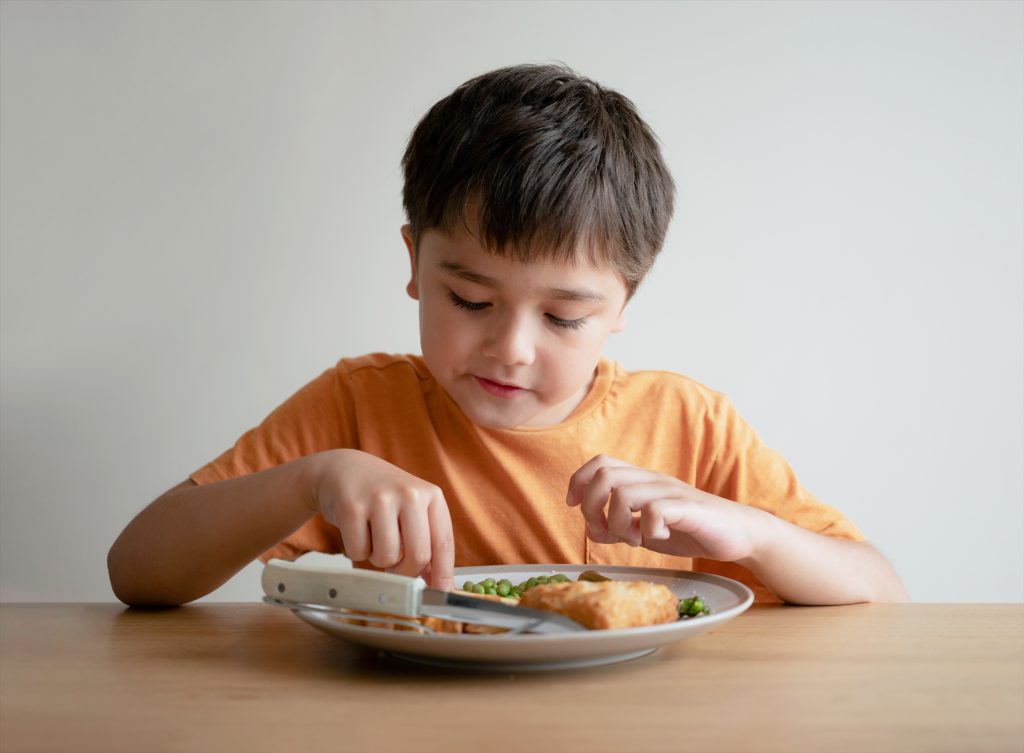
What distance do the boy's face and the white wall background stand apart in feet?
1.92

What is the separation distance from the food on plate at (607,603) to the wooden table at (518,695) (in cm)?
4

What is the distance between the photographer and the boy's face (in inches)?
46.7

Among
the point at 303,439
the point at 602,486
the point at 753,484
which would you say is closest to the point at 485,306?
the point at 602,486

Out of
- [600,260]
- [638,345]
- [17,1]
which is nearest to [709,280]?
[638,345]

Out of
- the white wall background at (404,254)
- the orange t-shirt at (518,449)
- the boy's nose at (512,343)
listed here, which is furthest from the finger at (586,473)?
the white wall background at (404,254)

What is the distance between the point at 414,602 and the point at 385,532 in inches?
6.3

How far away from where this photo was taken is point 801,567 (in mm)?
1187

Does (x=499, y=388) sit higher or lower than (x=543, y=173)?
lower

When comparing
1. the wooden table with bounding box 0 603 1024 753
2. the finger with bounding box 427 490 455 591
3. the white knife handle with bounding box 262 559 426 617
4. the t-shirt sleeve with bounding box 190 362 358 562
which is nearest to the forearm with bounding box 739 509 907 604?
the wooden table with bounding box 0 603 1024 753

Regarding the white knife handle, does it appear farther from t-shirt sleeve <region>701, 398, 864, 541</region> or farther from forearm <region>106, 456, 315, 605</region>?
t-shirt sleeve <region>701, 398, 864, 541</region>

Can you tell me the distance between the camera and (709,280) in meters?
1.91

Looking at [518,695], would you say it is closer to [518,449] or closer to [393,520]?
[393,520]

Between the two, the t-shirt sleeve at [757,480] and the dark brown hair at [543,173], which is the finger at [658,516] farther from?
the t-shirt sleeve at [757,480]

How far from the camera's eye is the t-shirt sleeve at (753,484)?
1.42 meters
